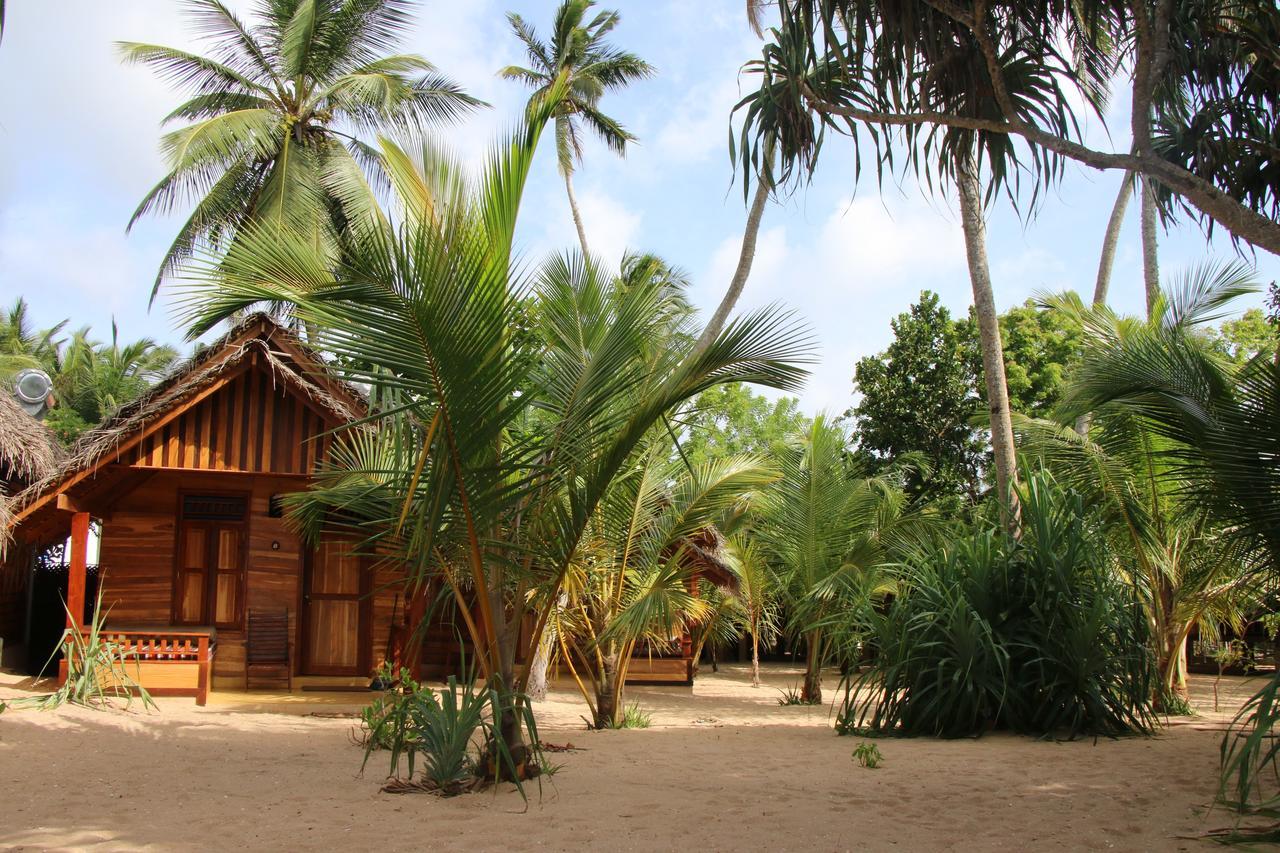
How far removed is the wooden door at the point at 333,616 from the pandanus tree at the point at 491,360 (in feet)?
19.9

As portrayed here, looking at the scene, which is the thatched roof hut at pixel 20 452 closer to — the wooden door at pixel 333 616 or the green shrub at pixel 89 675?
the green shrub at pixel 89 675

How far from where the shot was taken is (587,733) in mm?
8672

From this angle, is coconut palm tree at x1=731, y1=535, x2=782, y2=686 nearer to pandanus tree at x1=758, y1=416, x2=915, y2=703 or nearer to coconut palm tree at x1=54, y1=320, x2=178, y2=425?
pandanus tree at x1=758, y1=416, x2=915, y2=703

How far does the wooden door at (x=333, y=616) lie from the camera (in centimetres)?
1208

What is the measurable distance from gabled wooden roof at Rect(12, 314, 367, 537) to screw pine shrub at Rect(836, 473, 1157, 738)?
5967 millimetres

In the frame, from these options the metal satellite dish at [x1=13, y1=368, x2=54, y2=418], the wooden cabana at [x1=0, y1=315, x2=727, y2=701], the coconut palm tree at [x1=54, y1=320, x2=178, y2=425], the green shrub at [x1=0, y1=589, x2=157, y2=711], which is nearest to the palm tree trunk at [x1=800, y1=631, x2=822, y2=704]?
the wooden cabana at [x1=0, y1=315, x2=727, y2=701]

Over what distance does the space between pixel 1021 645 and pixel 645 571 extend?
333 centimetres

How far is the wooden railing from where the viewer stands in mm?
10211

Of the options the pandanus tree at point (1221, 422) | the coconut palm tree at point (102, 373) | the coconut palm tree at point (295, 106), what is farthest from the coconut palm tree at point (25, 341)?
the pandanus tree at point (1221, 422)

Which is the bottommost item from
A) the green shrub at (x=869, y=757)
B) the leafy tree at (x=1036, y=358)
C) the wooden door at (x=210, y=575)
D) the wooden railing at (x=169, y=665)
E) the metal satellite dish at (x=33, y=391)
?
the green shrub at (x=869, y=757)

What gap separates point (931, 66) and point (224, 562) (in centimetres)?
935

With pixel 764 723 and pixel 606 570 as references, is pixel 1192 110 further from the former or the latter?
pixel 764 723

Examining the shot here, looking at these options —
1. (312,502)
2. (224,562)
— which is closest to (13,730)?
(312,502)

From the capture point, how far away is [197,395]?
1034 centimetres
